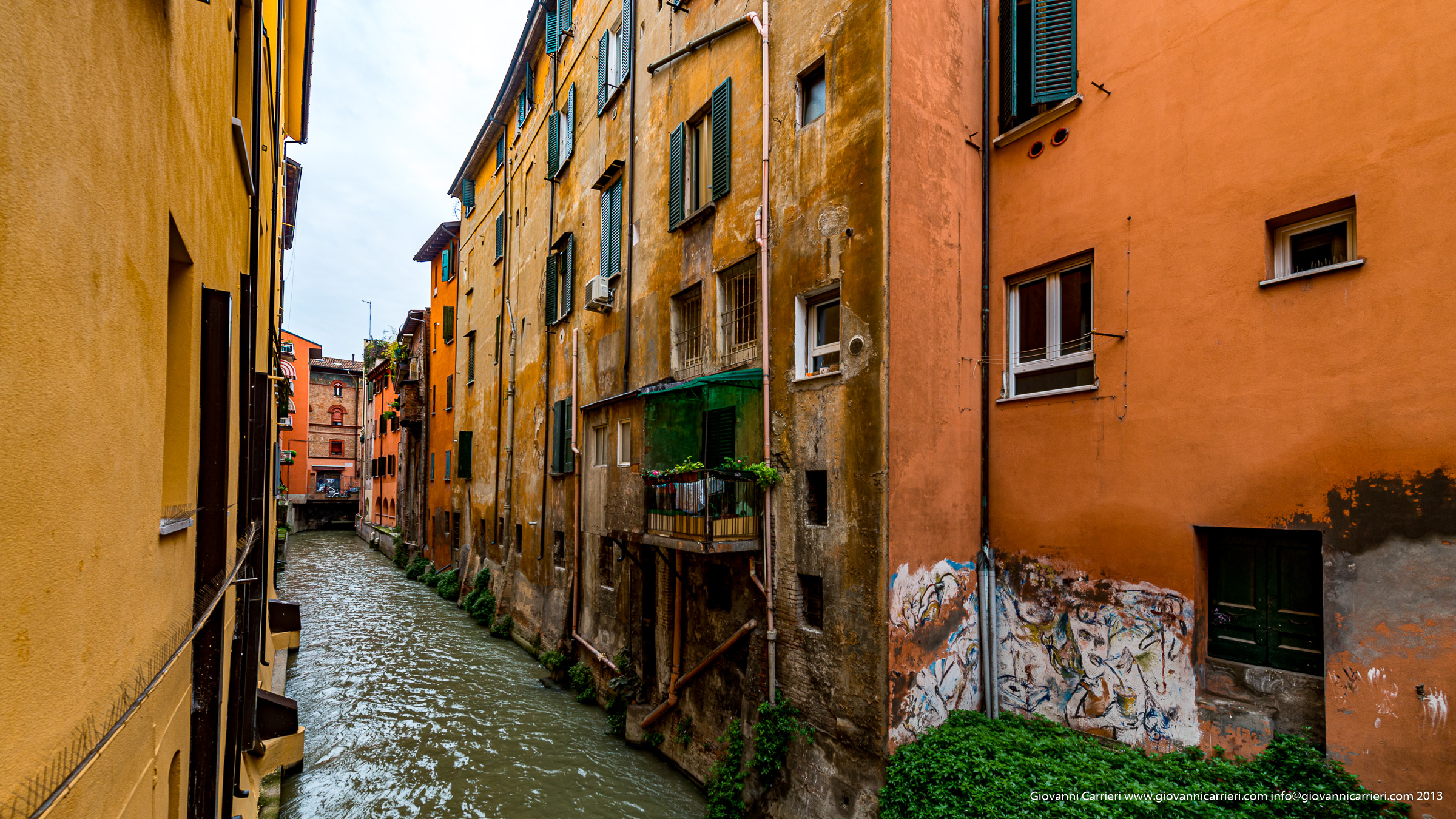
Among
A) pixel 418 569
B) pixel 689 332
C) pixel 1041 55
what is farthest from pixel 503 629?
pixel 1041 55

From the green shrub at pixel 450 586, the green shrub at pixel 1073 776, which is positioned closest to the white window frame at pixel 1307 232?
the green shrub at pixel 1073 776

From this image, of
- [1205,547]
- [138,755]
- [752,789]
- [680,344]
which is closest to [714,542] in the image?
[752,789]

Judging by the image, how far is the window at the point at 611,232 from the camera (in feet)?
48.0

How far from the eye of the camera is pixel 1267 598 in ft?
21.4

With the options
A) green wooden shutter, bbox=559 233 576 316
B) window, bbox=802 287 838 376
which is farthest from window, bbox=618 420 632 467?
green wooden shutter, bbox=559 233 576 316

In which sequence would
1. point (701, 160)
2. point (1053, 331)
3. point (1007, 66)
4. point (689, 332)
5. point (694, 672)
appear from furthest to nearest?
1. point (689, 332)
2. point (701, 160)
3. point (694, 672)
4. point (1007, 66)
5. point (1053, 331)

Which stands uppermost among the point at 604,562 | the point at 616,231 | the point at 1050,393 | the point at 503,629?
the point at 616,231

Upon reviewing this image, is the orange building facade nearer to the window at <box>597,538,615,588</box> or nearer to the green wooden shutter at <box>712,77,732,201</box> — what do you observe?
the window at <box>597,538,615,588</box>

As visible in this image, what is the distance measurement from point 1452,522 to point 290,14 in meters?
17.1

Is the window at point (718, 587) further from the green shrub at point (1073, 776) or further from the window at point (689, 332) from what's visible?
the green shrub at point (1073, 776)

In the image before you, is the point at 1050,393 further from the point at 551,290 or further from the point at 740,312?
the point at 551,290

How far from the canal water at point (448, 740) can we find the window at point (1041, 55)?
10.3 meters

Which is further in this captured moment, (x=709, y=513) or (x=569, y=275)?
(x=569, y=275)

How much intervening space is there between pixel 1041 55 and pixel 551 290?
13.2m
